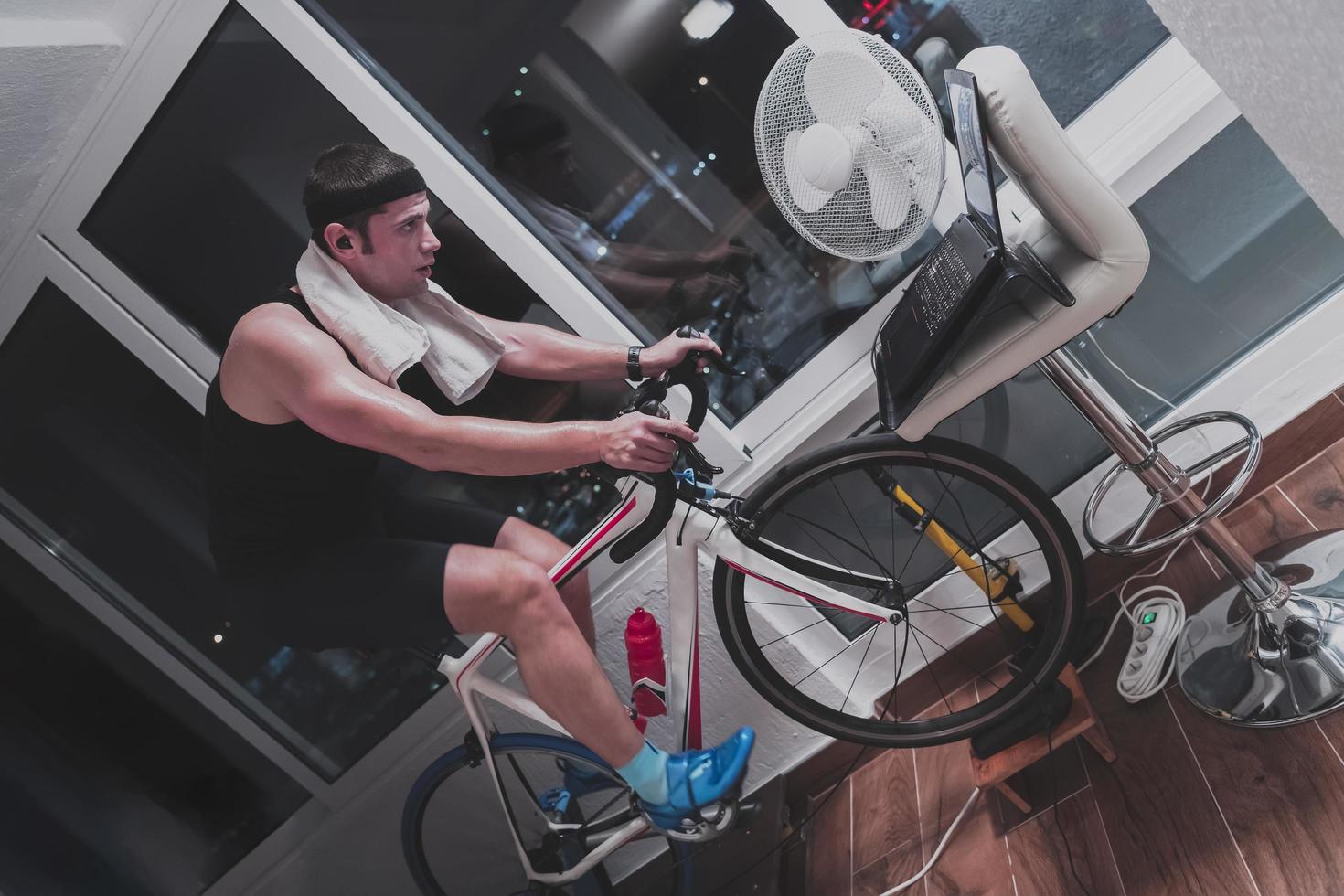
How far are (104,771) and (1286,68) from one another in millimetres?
3193

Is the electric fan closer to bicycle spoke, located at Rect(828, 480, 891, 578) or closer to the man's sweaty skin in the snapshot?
the man's sweaty skin

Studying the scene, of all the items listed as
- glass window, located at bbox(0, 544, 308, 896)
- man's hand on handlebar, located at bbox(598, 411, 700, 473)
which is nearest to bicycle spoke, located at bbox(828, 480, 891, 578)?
man's hand on handlebar, located at bbox(598, 411, 700, 473)

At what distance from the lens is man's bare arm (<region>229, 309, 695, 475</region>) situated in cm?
159

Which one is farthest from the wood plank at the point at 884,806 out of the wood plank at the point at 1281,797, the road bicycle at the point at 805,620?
the wood plank at the point at 1281,797

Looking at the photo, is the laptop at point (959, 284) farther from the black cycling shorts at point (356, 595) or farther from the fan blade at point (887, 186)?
the black cycling shorts at point (356, 595)

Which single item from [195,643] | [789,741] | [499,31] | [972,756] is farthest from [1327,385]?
→ [195,643]

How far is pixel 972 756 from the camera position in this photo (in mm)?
2062

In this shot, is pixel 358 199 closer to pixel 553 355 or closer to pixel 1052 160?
pixel 553 355

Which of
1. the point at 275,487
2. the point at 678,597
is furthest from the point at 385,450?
the point at 678,597

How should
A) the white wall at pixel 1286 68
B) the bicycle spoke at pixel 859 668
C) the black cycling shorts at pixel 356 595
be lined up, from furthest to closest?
the bicycle spoke at pixel 859 668
the black cycling shorts at pixel 356 595
the white wall at pixel 1286 68

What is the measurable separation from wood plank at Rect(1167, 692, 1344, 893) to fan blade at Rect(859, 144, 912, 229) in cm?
111

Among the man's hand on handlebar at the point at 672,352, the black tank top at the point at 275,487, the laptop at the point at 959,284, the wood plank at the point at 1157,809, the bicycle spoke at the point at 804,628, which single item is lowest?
the wood plank at the point at 1157,809

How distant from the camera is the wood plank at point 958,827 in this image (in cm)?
197

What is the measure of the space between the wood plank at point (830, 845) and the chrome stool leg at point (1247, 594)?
2.70ft
